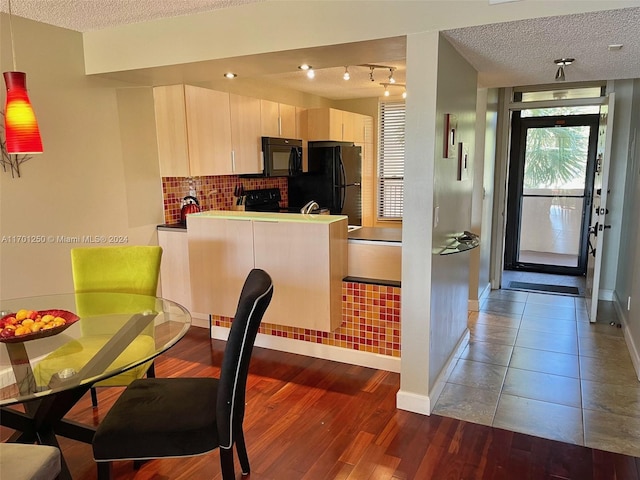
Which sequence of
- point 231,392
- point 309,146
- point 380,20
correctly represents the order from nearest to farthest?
1. point 231,392
2. point 380,20
3. point 309,146

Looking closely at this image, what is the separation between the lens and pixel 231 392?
1.74 metres

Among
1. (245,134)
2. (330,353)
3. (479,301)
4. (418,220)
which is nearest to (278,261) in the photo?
(330,353)

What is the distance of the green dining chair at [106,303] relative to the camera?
187cm

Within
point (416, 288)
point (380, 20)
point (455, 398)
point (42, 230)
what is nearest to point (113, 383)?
point (42, 230)

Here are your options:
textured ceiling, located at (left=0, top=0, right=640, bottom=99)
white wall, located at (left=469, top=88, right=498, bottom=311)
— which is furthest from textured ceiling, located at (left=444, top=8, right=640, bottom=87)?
white wall, located at (left=469, top=88, right=498, bottom=311)

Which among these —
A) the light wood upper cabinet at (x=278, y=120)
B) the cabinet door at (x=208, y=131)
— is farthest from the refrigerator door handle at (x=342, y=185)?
the cabinet door at (x=208, y=131)

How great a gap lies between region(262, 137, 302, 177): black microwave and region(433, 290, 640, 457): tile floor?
2.44m

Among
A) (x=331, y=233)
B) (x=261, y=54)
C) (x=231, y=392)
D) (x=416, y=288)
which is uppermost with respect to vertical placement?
(x=261, y=54)

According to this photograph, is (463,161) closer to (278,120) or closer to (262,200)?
(278,120)

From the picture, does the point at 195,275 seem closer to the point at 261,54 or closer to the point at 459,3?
the point at 261,54

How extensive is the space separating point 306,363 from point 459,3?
8.10ft

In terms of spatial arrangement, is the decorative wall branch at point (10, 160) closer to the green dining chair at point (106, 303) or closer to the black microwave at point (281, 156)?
the green dining chair at point (106, 303)

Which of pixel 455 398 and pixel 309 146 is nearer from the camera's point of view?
pixel 455 398

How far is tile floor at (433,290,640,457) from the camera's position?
251cm
